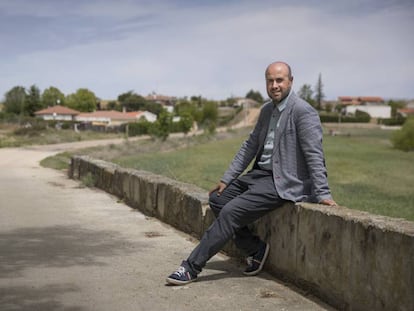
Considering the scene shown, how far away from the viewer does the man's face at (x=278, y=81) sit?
5.32 m

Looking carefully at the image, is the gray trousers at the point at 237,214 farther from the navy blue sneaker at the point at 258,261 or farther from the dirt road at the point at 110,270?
the navy blue sneaker at the point at 258,261

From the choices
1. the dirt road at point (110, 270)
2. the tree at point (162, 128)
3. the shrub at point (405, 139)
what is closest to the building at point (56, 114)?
the tree at point (162, 128)

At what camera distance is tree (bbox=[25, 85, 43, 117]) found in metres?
119

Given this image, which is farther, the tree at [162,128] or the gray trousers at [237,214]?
the tree at [162,128]

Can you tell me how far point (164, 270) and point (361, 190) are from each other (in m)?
18.0

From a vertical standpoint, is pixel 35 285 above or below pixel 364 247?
below

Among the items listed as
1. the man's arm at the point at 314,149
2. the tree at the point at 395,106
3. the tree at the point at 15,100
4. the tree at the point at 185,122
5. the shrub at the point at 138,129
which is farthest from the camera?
the tree at the point at 395,106

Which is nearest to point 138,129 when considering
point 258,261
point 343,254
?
point 258,261

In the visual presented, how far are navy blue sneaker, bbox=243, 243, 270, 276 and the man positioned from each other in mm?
27

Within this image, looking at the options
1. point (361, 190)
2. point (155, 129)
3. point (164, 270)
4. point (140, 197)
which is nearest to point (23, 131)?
point (155, 129)

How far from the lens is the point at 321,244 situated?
4.68 m

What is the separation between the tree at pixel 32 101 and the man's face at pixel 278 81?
11795 centimetres

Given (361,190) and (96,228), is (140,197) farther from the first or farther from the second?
(361,190)

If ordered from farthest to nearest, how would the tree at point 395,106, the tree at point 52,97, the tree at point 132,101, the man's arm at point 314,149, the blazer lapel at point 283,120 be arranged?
the tree at point 395,106
the tree at point 132,101
the tree at point 52,97
the blazer lapel at point 283,120
the man's arm at point 314,149
